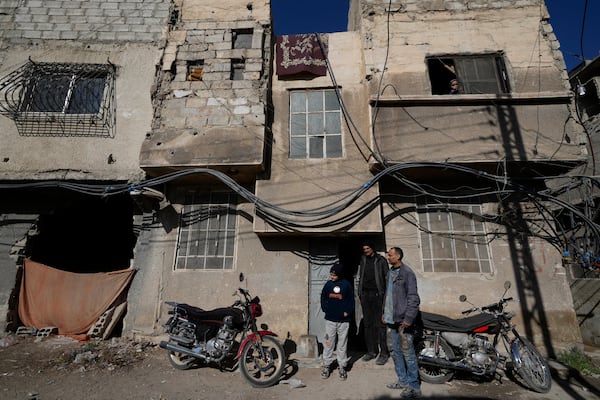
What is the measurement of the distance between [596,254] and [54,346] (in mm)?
10080

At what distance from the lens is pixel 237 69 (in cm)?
708

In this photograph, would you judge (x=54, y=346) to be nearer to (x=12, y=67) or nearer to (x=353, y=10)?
(x=12, y=67)

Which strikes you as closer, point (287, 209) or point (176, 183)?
point (287, 209)

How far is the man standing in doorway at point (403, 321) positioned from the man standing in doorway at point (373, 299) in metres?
0.93

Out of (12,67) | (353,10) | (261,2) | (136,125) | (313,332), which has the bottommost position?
(313,332)

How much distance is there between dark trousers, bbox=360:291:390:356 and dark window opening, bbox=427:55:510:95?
4.74m

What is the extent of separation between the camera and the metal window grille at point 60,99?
6.88 m

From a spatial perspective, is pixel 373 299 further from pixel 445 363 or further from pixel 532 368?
pixel 532 368

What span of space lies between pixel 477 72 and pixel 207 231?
22.5 feet

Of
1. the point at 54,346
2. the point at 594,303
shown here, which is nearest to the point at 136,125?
the point at 54,346

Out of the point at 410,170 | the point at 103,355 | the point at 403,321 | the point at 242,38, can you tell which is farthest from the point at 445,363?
the point at 242,38

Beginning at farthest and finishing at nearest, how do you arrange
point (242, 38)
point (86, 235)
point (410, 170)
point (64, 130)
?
1. point (86, 235)
2. point (242, 38)
3. point (64, 130)
4. point (410, 170)

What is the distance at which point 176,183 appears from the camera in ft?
22.3

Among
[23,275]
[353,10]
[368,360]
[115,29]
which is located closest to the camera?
[368,360]
